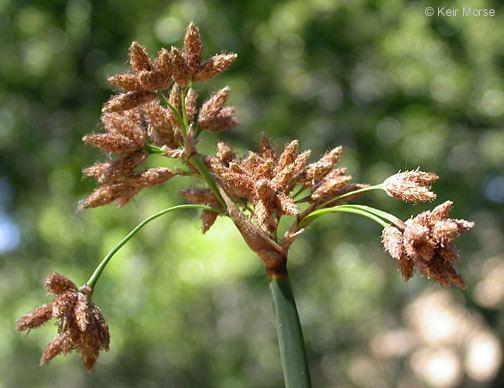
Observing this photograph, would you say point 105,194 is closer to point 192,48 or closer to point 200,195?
point 200,195

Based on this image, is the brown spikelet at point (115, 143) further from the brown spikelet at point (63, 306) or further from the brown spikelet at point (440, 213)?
the brown spikelet at point (440, 213)

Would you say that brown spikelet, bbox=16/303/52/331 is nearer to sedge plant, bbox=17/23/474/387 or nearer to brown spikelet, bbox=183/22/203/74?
sedge plant, bbox=17/23/474/387

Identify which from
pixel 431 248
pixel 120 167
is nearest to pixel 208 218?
pixel 120 167

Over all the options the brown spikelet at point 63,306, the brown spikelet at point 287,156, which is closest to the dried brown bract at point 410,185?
the brown spikelet at point 287,156

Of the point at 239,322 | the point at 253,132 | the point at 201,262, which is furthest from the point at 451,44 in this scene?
the point at 239,322

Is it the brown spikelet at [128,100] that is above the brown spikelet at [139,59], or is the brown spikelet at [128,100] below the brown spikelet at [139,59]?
below

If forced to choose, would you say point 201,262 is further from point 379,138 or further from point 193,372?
point 193,372

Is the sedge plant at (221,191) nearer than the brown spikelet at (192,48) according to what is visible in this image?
Yes
